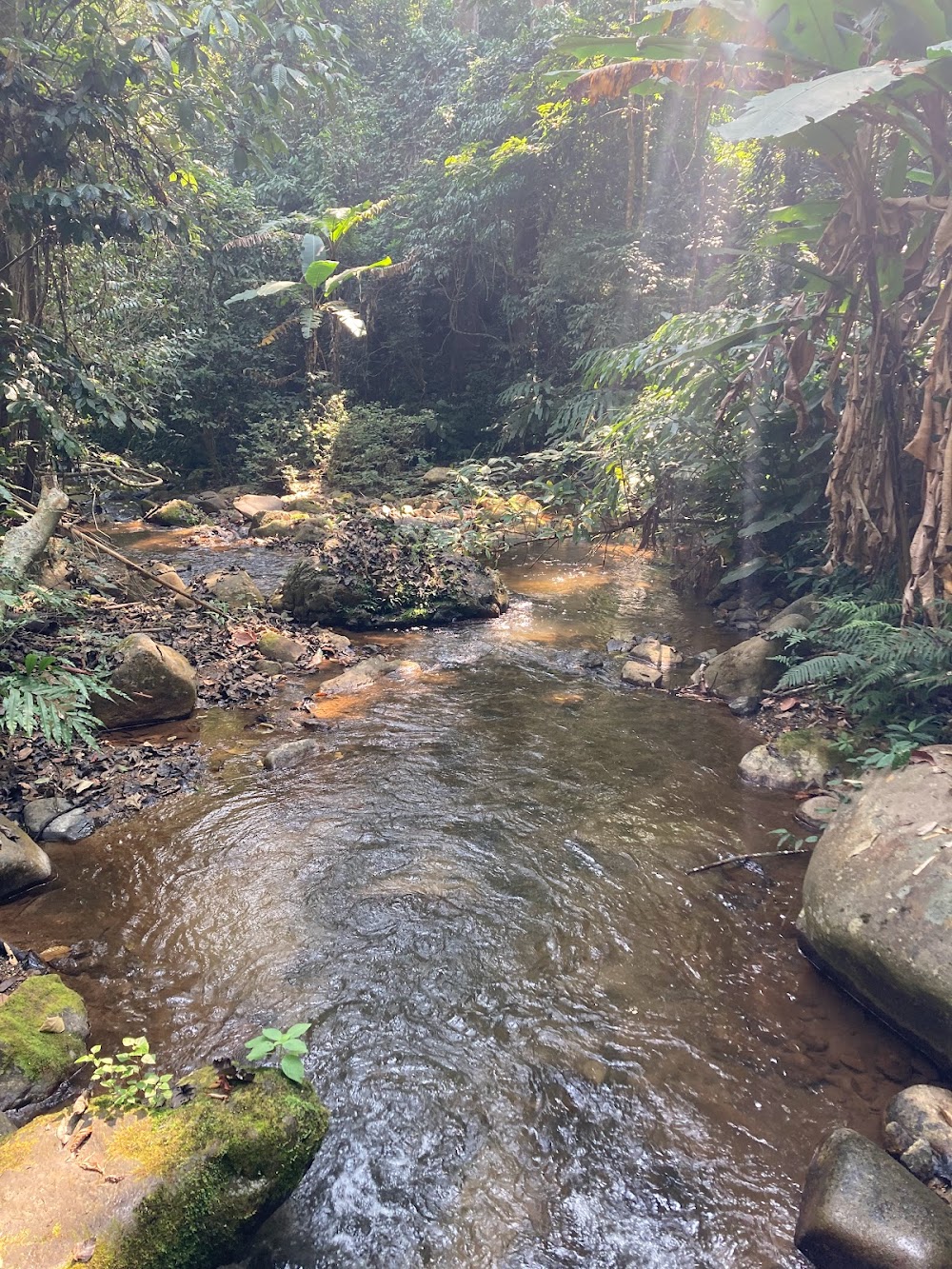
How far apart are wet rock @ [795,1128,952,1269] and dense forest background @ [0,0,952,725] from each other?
3.15 metres

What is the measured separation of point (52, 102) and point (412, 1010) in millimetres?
6612

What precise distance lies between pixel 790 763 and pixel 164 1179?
12.9ft

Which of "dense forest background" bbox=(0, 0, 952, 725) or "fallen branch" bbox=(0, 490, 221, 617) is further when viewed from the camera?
"dense forest background" bbox=(0, 0, 952, 725)

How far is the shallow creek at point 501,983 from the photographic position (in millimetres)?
2213

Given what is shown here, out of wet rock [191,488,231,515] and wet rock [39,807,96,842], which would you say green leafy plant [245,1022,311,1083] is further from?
wet rock [191,488,231,515]

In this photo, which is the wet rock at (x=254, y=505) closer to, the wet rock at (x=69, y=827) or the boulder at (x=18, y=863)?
the wet rock at (x=69, y=827)

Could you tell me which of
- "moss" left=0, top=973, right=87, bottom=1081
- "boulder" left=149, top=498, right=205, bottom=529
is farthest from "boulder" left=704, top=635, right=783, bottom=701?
"boulder" left=149, top=498, right=205, bottom=529

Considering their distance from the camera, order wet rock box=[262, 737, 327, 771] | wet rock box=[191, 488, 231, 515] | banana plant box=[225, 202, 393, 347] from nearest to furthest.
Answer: wet rock box=[262, 737, 327, 771] < wet rock box=[191, 488, 231, 515] < banana plant box=[225, 202, 393, 347]

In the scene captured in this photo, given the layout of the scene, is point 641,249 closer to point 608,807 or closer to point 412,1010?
point 608,807

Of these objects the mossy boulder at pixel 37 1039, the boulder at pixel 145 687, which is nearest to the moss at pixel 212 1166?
the mossy boulder at pixel 37 1039

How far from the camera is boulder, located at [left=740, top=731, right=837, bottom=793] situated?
455 cm

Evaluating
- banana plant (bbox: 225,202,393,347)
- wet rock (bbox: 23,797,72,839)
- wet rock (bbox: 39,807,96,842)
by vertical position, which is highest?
banana plant (bbox: 225,202,393,347)

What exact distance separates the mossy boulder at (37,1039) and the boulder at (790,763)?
3.71 m

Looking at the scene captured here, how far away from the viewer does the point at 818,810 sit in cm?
422
